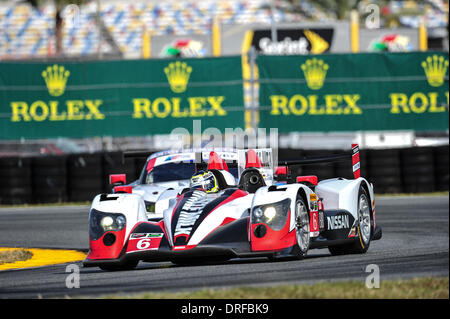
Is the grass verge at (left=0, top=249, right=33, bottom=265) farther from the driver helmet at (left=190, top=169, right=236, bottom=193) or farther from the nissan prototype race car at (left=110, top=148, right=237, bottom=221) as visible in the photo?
the driver helmet at (left=190, top=169, right=236, bottom=193)

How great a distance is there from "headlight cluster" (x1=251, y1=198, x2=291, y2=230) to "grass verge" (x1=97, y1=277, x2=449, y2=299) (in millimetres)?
1675

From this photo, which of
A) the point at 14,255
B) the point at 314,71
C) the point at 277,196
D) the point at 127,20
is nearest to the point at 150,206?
the point at 14,255

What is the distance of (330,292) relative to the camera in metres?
6.94

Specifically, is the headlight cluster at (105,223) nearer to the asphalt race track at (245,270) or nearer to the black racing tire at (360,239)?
the asphalt race track at (245,270)

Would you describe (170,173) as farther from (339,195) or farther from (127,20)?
(127,20)

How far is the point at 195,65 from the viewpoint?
21281mm

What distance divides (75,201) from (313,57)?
20.2ft

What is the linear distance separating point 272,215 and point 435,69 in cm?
1359

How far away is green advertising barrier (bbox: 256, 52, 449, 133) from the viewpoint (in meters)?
21.1

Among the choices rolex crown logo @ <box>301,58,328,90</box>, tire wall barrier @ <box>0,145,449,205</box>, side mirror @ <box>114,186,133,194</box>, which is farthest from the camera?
rolex crown logo @ <box>301,58,328,90</box>

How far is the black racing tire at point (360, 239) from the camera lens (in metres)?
10.6

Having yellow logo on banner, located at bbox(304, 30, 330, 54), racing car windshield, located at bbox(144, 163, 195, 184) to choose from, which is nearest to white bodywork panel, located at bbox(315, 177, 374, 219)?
racing car windshield, located at bbox(144, 163, 195, 184)

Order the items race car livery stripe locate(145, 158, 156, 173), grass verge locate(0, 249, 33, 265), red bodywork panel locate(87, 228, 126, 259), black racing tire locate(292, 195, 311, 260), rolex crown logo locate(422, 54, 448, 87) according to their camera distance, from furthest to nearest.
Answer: rolex crown logo locate(422, 54, 448, 87) → race car livery stripe locate(145, 158, 156, 173) → grass verge locate(0, 249, 33, 265) → red bodywork panel locate(87, 228, 126, 259) → black racing tire locate(292, 195, 311, 260)
